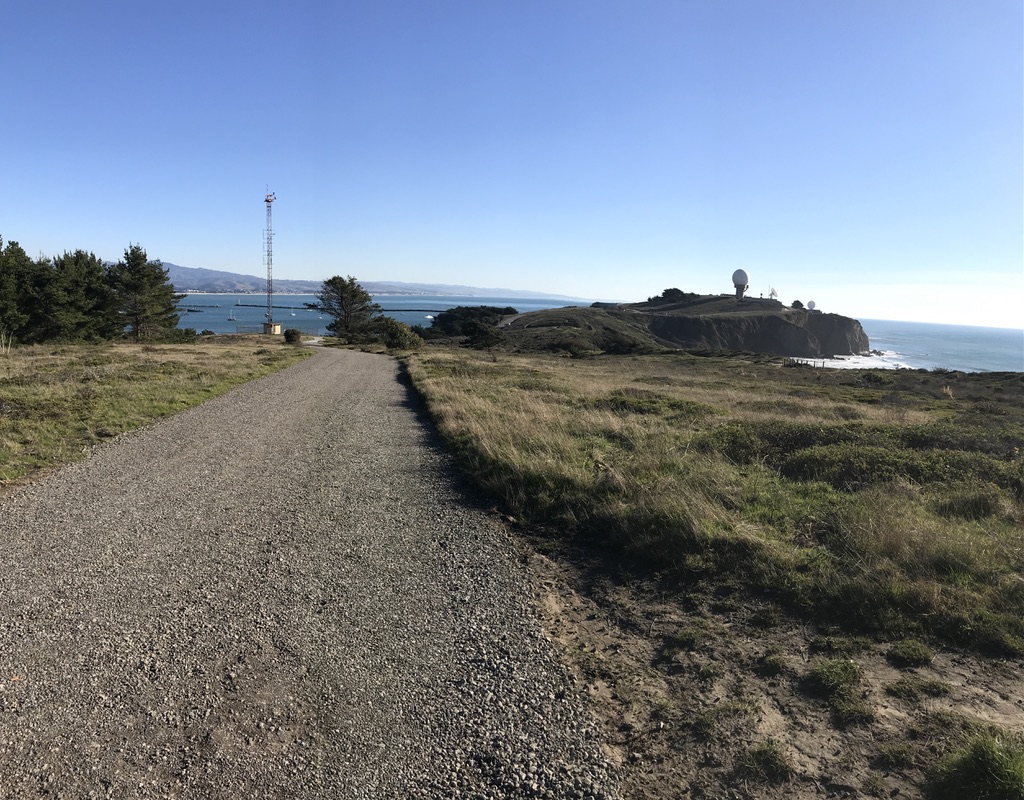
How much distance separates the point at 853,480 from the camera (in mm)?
8508

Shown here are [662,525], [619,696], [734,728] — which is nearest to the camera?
[734,728]

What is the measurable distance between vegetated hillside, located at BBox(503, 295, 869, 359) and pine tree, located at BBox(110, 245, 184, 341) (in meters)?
44.3

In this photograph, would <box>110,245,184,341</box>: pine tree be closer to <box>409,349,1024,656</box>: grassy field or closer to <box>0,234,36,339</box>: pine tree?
<box>0,234,36,339</box>: pine tree

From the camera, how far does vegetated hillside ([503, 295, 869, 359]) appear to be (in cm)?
9994

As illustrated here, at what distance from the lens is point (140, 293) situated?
171ft

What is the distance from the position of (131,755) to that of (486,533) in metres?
4.12

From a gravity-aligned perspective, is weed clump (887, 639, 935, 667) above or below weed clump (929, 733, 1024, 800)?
below

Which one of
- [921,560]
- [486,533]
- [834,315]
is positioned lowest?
[486,533]

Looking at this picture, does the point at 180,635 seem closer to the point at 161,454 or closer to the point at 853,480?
the point at 161,454

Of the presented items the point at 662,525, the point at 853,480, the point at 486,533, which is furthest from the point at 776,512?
the point at 486,533

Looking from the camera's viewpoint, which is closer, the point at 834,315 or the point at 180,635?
the point at 180,635

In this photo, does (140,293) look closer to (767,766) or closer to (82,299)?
(82,299)

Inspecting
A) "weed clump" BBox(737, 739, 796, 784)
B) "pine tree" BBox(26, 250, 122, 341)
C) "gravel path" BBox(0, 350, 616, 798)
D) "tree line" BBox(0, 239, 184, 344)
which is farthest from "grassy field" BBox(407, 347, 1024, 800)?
"pine tree" BBox(26, 250, 122, 341)

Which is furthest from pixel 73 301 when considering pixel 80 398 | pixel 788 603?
pixel 788 603
